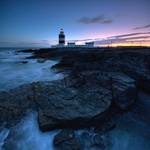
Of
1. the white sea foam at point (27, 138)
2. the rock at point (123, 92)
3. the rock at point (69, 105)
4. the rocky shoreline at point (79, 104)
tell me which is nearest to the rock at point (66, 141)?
the rocky shoreline at point (79, 104)

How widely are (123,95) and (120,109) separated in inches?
22.4

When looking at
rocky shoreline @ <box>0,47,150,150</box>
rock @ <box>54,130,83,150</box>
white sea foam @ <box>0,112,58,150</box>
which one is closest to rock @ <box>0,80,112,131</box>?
rocky shoreline @ <box>0,47,150,150</box>

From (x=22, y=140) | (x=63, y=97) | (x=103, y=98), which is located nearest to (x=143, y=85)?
(x=103, y=98)

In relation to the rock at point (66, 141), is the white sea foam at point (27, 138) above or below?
below

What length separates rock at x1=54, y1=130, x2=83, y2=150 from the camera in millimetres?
3171

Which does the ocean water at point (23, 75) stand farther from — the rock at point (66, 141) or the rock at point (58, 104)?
the rock at point (66, 141)

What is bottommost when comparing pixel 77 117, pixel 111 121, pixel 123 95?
pixel 111 121

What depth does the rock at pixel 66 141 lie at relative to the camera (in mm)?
3171

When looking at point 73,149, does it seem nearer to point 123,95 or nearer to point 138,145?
point 138,145

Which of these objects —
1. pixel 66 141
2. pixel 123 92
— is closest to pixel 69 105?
pixel 66 141

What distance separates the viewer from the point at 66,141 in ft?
10.8

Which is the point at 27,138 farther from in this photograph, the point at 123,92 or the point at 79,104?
the point at 123,92

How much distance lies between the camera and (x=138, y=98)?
570cm

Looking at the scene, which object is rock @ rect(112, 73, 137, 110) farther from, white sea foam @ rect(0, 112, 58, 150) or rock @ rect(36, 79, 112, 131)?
white sea foam @ rect(0, 112, 58, 150)
